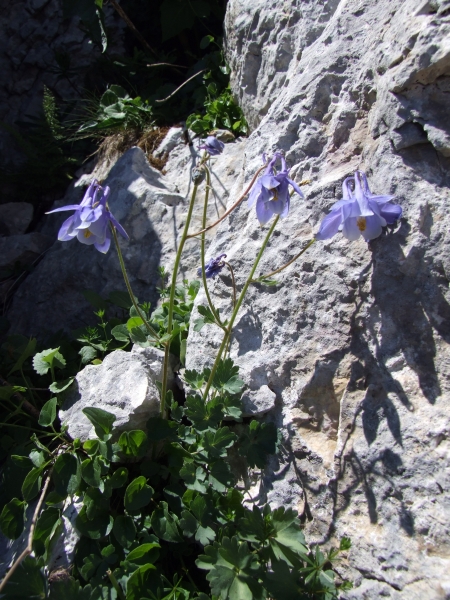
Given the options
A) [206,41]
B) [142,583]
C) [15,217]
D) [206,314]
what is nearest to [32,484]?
[142,583]

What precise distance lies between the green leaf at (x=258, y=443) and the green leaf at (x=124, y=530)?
55 cm

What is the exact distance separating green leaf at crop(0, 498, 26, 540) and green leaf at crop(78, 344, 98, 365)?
83 cm

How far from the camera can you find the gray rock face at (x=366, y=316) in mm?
1893

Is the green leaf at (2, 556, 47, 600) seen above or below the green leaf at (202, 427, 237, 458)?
below

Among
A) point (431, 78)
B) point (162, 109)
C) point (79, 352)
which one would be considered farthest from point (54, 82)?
point (431, 78)

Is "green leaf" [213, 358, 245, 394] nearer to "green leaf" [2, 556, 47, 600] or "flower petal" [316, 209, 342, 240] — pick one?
"flower petal" [316, 209, 342, 240]

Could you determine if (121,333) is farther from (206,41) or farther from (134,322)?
(206,41)

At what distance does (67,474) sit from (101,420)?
0.27 meters

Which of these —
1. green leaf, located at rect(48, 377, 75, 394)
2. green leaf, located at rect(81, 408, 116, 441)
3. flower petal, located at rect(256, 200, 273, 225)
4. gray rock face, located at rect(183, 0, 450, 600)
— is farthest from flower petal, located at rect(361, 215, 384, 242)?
green leaf, located at rect(48, 377, 75, 394)

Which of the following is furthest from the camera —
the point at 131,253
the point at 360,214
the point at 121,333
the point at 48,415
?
the point at 131,253

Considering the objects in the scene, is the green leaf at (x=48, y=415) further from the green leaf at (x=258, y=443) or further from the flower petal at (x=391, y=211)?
the flower petal at (x=391, y=211)

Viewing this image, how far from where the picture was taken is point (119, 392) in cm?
249

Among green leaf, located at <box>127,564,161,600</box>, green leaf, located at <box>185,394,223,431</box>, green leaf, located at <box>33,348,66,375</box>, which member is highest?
green leaf, located at <box>185,394,223,431</box>

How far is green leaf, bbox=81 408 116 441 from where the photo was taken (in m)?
2.25
